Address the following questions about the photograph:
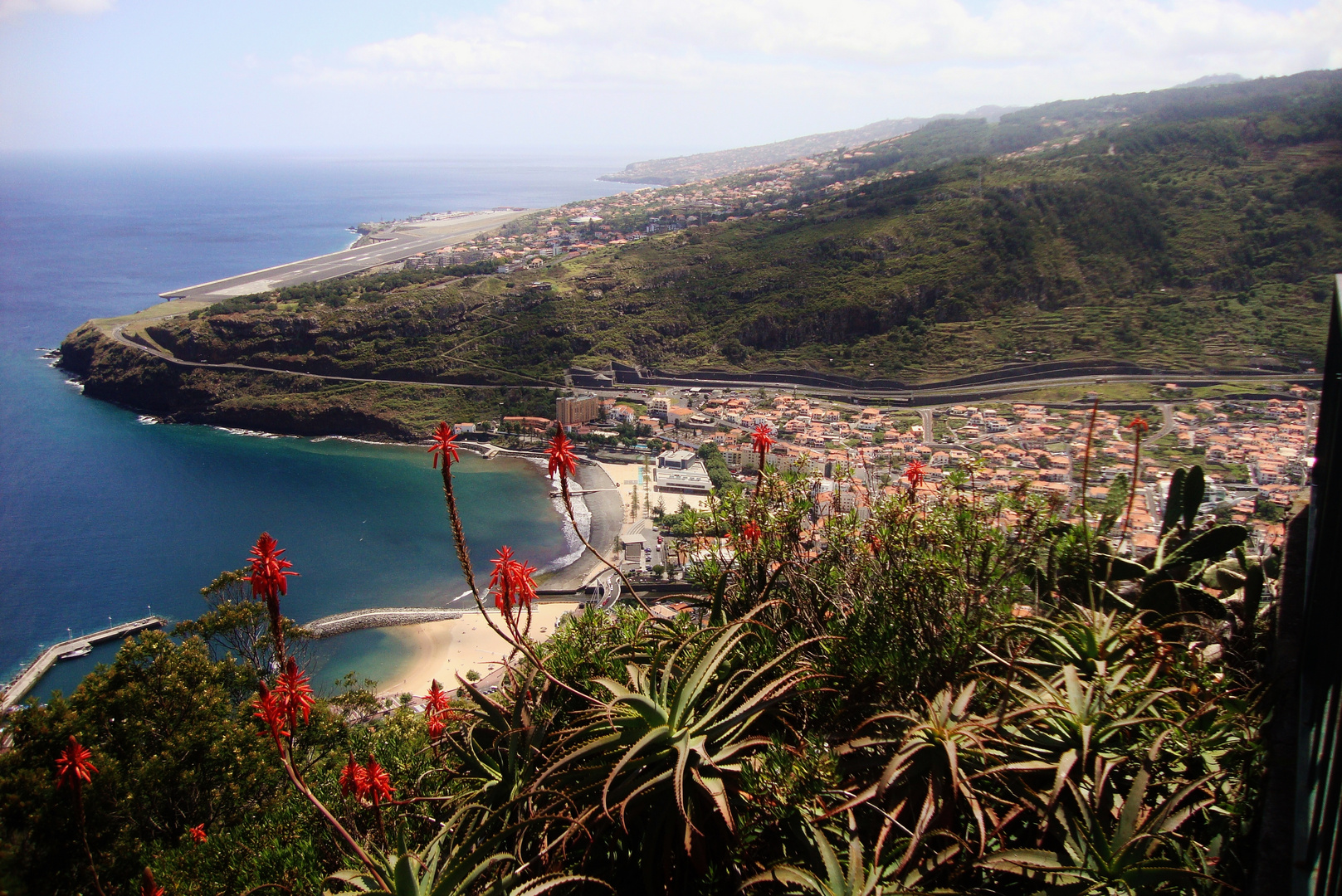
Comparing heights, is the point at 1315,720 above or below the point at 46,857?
above

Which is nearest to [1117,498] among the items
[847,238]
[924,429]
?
[924,429]

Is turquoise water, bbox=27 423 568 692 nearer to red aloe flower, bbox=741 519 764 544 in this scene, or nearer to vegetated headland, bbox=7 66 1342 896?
vegetated headland, bbox=7 66 1342 896

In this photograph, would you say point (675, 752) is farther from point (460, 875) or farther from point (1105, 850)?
point (1105, 850)

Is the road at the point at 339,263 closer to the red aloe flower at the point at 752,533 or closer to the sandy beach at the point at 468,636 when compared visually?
the sandy beach at the point at 468,636

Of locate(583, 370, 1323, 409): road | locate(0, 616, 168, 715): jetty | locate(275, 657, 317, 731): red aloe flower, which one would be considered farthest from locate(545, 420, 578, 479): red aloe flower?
locate(583, 370, 1323, 409): road

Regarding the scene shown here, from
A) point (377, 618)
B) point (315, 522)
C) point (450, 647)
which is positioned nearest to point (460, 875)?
point (450, 647)

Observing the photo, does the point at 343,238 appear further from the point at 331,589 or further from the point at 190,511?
the point at 331,589
